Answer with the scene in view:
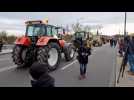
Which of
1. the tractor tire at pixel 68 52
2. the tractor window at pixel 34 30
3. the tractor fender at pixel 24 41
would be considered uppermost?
the tractor window at pixel 34 30

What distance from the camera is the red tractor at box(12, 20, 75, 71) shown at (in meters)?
11.5

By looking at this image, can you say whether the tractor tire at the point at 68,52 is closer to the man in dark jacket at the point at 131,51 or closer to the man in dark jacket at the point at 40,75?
the man in dark jacket at the point at 131,51

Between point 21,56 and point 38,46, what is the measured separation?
4.57ft

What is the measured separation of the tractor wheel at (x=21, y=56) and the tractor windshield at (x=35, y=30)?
96 centimetres

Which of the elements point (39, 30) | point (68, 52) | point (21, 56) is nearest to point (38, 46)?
point (21, 56)

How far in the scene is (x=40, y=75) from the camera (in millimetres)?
3127

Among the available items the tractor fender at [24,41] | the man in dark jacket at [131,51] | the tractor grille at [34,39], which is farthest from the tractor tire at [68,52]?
the man in dark jacket at [131,51]

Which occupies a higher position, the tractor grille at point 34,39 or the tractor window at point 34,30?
the tractor window at point 34,30

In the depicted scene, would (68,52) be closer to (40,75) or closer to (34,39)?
(34,39)

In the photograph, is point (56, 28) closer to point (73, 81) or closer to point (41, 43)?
point (41, 43)

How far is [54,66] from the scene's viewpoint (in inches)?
479

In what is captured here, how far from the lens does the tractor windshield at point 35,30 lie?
13.1 m
